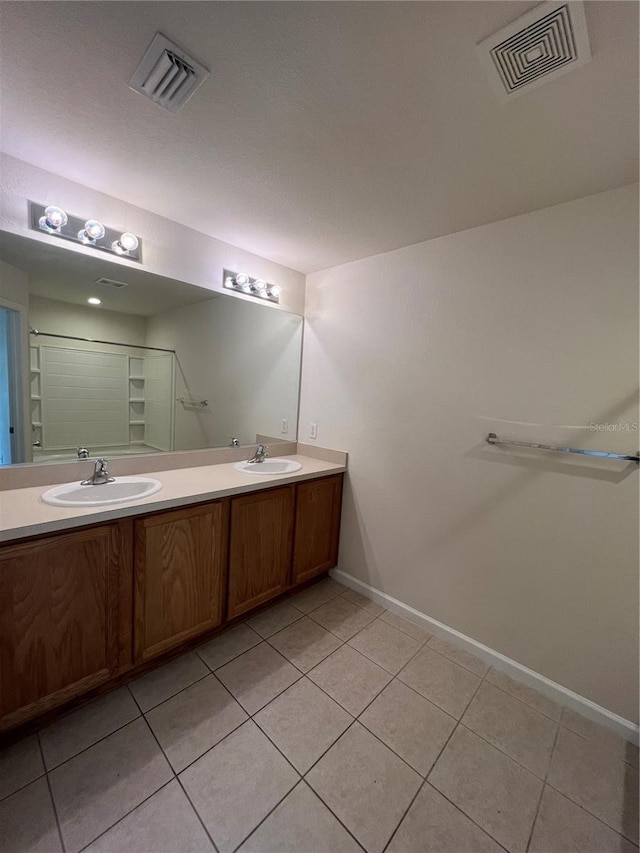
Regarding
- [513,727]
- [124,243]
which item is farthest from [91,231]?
[513,727]

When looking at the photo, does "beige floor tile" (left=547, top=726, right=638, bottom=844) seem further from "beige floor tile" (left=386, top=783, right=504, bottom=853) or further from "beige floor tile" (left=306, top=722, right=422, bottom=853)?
"beige floor tile" (left=306, top=722, right=422, bottom=853)

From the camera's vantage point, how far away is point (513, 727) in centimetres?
148

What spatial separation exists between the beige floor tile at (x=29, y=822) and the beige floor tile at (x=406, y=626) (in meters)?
1.63

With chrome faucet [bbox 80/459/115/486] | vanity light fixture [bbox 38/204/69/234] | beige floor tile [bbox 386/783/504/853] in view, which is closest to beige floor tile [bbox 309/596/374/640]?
beige floor tile [bbox 386/783/504/853]

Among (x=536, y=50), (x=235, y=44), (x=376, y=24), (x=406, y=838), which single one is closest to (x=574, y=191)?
(x=536, y=50)

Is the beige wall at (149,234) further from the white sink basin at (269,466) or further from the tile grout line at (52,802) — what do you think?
the tile grout line at (52,802)

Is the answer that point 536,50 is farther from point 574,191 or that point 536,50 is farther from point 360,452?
point 360,452

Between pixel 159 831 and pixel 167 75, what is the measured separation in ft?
7.47

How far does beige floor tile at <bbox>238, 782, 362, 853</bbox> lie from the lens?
104 centimetres

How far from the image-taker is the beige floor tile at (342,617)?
2.02 meters

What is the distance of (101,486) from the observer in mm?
1663

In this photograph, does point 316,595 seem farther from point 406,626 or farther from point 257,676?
point 257,676

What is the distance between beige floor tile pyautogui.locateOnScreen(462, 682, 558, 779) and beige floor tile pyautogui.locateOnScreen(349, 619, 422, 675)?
1.19 ft

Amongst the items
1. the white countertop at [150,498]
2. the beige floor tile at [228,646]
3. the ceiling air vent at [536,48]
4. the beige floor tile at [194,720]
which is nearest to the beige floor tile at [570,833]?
the beige floor tile at [194,720]
